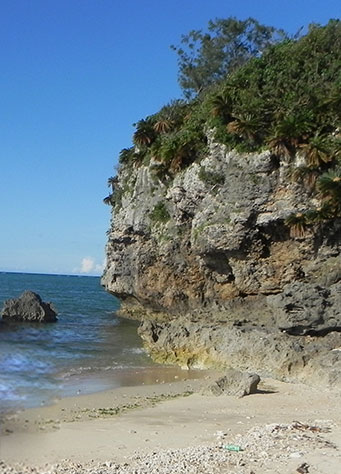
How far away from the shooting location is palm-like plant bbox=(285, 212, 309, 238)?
68.7 ft

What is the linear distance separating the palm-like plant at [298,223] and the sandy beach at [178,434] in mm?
8163

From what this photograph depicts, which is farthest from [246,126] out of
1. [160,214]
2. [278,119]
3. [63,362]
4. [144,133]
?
[63,362]

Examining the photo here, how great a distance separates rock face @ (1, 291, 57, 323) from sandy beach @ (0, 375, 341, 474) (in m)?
21.3

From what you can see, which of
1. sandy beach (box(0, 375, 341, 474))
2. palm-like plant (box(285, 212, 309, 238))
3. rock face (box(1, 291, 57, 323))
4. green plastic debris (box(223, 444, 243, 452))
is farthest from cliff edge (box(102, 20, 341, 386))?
rock face (box(1, 291, 57, 323))

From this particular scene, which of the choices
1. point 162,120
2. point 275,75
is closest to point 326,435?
point 275,75

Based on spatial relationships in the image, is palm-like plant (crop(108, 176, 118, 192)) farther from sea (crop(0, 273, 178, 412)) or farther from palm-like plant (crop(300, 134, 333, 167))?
palm-like plant (crop(300, 134, 333, 167))

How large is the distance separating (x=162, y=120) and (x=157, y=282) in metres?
9.53

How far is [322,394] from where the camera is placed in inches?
531

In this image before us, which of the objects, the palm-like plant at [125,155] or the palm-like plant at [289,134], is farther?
the palm-like plant at [125,155]

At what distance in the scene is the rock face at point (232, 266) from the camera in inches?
698

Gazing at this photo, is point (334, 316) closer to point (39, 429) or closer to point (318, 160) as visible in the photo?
point (318, 160)

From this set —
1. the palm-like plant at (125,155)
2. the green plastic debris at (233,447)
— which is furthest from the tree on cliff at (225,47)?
the green plastic debris at (233,447)

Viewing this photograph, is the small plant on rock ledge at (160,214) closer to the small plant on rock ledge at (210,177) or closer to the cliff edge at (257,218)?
the cliff edge at (257,218)

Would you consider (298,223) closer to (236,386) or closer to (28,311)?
(236,386)
